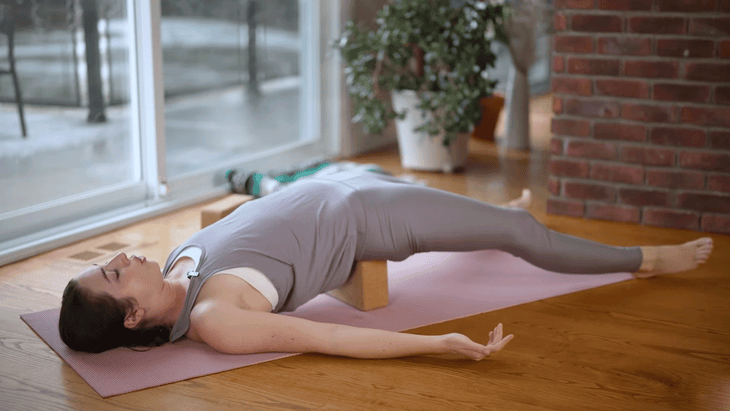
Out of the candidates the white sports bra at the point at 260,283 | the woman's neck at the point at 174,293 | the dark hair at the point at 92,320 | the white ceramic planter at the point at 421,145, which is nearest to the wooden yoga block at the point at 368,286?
the white sports bra at the point at 260,283

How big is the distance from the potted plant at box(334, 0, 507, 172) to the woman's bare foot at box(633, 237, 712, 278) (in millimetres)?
1368

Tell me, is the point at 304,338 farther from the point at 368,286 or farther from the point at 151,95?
the point at 151,95

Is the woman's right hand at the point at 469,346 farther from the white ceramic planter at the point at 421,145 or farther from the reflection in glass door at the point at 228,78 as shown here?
the white ceramic planter at the point at 421,145

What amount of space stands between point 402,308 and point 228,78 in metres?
1.89

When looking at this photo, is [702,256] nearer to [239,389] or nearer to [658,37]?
[658,37]

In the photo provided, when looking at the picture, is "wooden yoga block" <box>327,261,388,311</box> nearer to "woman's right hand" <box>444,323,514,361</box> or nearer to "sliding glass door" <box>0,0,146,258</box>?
"woman's right hand" <box>444,323,514,361</box>

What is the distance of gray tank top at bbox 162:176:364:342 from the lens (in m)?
1.79

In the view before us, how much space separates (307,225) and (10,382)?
778 mm

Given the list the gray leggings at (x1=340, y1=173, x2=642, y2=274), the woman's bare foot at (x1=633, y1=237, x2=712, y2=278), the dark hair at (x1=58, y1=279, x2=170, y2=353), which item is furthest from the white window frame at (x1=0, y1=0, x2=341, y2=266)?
the woman's bare foot at (x1=633, y1=237, x2=712, y2=278)

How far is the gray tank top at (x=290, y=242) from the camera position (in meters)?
1.79

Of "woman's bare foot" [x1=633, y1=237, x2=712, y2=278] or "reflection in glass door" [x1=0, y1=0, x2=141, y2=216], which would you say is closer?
"woman's bare foot" [x1=633, y1=237, x2=712, y2=278]

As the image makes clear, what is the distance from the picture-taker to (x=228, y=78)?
3.56 meters

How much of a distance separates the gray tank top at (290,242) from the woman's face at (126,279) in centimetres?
10

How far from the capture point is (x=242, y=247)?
1.81 meters
